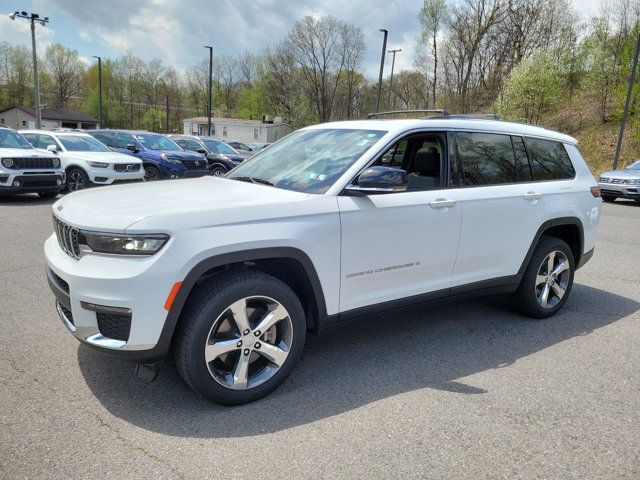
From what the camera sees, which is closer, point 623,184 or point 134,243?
point 134,243

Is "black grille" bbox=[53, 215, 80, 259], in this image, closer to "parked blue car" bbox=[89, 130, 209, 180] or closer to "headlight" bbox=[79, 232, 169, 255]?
"headlight" bbox=[79, 232, 169, 255]

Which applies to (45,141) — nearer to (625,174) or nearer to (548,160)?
(548,160)

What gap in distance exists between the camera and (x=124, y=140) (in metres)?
15.7

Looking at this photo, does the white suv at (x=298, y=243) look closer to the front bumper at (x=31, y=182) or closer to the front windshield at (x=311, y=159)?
the front windshield at (x=311, y=159)

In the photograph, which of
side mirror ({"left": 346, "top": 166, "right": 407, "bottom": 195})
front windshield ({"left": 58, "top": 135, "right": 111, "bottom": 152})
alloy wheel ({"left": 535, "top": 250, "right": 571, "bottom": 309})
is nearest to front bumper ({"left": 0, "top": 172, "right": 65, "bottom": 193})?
front windshield ({"left": 58, "top": 135, "right": 111, "bottom": 152})

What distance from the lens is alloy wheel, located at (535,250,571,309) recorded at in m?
4.67

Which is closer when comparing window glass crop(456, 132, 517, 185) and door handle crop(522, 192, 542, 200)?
window glass crop(456, 132, 517, 185)

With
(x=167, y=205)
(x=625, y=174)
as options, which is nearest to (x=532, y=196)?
(x=167, y=205)

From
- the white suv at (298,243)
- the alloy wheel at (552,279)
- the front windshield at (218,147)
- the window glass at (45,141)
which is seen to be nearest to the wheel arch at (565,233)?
the white suv at (298,243)

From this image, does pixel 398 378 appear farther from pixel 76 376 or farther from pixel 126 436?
pixel 76 376

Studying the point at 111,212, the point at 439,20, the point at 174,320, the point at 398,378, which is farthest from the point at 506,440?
the point at 439,20

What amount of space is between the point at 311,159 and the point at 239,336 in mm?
1485

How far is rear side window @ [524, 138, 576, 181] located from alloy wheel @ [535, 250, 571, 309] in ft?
2.45

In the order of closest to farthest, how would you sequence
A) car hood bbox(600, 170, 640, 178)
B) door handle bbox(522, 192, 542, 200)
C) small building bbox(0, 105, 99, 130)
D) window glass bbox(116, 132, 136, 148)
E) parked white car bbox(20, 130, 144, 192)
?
1. door handle bbox(522, 192, 542, 200)
2. parked white car bbox(20, 130, 144, 192)
3. car hood bbox(600, 170, 640, 178)
4. window glass bbox(116, 132, 136, 148)
5. small building bbox(0, 105, 99, 130)
